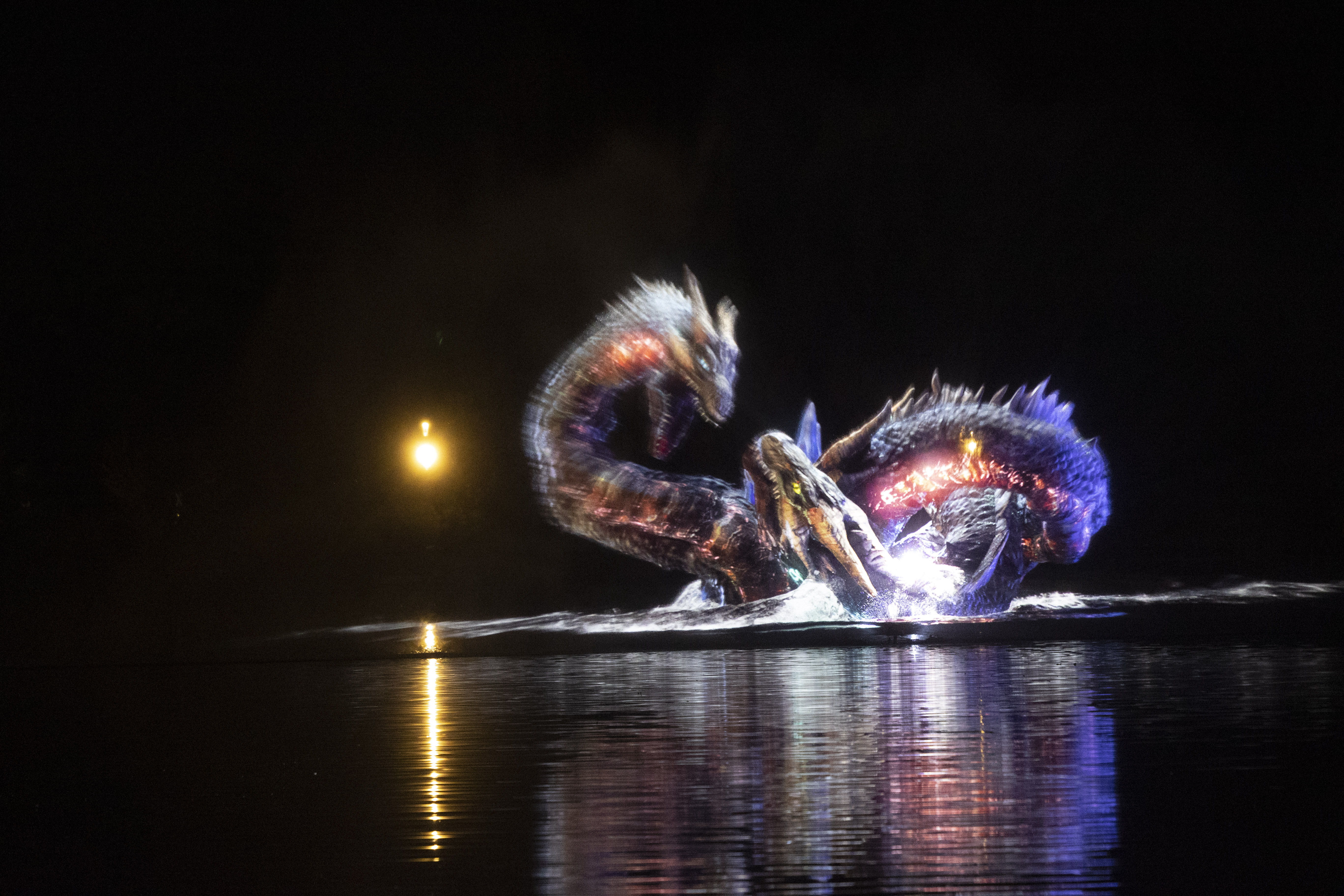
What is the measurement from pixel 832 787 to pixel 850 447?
30.5ft

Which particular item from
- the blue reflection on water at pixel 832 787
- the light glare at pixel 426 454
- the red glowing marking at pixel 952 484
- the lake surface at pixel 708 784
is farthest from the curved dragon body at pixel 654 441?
the blue reflection on water at pixel 832 787

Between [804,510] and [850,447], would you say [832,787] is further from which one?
[850,447]

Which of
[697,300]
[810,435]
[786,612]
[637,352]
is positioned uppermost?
[697,300]

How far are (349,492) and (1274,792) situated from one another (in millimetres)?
14834

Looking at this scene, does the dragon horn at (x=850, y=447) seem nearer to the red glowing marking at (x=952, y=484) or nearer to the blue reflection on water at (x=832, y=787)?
the red glowing marking at (x=952, y=484)

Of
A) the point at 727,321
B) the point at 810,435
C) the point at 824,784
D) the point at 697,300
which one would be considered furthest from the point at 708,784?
the point at 697,300

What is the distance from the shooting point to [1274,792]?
17.8 feet

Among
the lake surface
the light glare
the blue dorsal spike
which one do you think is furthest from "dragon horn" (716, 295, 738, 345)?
the lake surface

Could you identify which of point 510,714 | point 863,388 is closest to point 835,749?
point 510,714

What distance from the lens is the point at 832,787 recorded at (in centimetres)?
579

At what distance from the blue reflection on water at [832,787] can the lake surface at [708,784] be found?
19 mm

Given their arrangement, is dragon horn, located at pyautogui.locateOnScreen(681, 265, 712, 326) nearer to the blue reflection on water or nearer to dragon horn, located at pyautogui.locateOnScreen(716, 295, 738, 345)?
dragon horn, located at pyautogui.locateOnScreen(716, 295, 738, 345)

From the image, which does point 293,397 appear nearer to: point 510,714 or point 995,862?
point 510,714

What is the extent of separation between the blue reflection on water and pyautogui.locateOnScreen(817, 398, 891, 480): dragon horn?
5.34 metres
